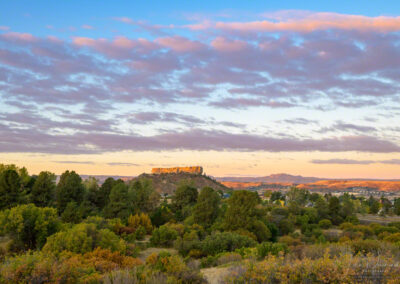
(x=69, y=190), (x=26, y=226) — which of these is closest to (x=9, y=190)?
(x=69, y=190)

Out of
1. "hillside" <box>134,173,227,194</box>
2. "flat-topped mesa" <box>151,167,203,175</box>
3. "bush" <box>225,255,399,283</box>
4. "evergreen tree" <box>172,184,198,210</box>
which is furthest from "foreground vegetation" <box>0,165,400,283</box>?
"flat-topped mesa" <box>151,167,203,175</box>

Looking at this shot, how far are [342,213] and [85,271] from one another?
40556 mm

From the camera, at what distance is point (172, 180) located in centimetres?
11188

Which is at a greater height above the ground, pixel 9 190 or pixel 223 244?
pixel 9 190

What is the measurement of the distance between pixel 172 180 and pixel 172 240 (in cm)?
8842

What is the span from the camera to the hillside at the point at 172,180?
10231 centimetres

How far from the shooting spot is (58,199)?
115 feet

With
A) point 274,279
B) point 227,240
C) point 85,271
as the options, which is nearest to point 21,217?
point 227,240

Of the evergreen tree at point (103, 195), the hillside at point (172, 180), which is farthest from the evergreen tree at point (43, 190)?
the hillside at point (172, 180)

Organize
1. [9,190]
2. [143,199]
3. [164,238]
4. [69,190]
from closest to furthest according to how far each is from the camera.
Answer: [164,238] < [9,190] < [69,190] < [143,199]

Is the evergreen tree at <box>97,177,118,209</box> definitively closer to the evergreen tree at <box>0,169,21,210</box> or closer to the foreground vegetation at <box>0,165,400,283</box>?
the foreground vegetation at <box>0,165,400,283</box>

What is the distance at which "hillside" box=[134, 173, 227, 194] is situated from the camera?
10231cm

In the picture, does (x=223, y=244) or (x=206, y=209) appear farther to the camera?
(x=206, y=209)

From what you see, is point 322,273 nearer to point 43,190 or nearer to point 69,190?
point 69,190
